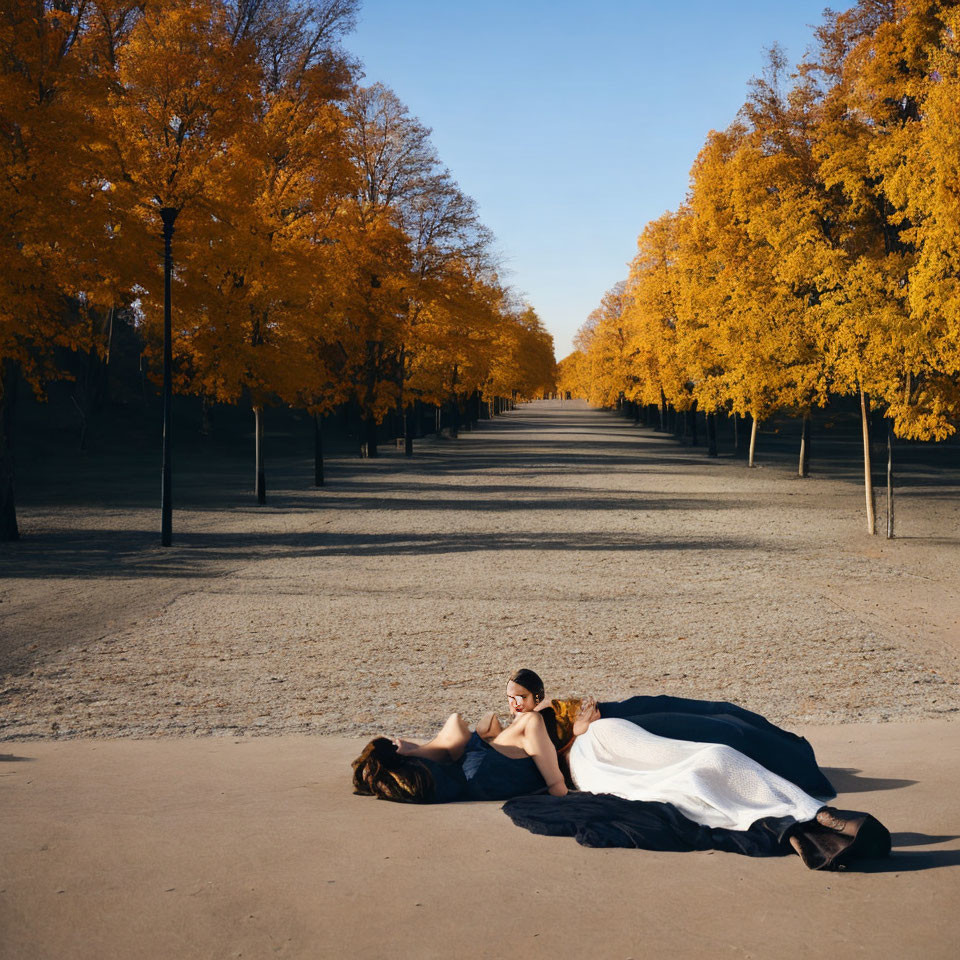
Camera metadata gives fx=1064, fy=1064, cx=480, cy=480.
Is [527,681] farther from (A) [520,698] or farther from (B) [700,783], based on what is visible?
(B) [700,783]

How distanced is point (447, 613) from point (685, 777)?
7.49 metres

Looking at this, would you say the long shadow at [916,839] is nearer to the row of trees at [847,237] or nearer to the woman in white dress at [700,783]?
the woman in white dress at [700,783]

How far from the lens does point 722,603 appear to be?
46.0 ft

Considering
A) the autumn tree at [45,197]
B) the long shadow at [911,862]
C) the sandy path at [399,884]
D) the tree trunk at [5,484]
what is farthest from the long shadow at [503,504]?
the long shadow at [911,862]

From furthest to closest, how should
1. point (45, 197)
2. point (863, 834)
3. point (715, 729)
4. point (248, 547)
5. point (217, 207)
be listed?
point (217, 207) < point (248, 547) < point (45, 197) < point (715, 729) < point (863, 834)

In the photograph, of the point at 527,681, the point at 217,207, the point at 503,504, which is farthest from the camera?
the point at 503,504

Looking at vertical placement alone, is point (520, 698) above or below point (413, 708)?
above

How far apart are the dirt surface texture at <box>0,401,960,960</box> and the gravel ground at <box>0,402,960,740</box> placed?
64 millimetres

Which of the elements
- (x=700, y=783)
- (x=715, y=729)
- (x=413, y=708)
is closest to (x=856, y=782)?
(x=715, y=729)

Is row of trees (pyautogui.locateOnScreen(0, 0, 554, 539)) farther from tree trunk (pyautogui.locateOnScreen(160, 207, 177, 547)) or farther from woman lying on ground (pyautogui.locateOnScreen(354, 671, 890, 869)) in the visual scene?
woman lying on ground (pyautogui.locateOnScreen(354, 671, 890, 869))

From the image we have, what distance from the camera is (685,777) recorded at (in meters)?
5.93

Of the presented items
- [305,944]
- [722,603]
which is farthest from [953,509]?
[305,944]

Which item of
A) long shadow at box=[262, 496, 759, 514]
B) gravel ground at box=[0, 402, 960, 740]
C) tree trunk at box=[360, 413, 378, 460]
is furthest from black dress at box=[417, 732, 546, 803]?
tree trunk at box=[360, 413, 378, 460]

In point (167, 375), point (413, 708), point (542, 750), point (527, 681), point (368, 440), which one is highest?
point (167, 375)
